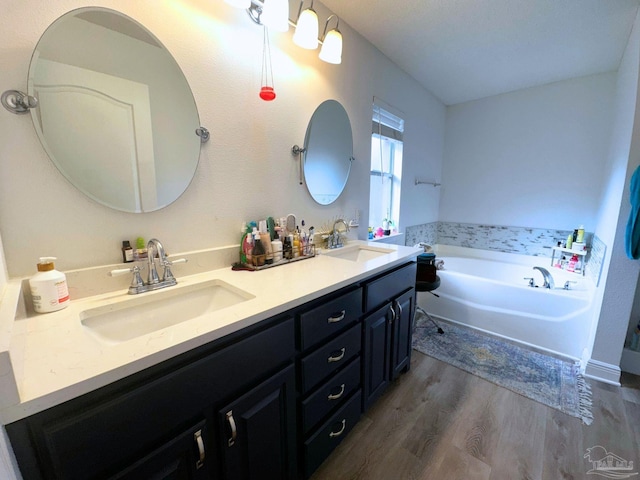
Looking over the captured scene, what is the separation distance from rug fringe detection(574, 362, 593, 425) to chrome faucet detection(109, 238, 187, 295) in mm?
2302

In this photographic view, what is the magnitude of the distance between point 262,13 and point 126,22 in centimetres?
57

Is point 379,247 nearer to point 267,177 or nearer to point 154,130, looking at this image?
point 267,177

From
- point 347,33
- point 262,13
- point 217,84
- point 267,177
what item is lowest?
point 267,177

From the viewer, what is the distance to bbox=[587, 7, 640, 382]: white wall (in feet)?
5.34

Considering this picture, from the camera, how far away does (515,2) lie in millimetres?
1561

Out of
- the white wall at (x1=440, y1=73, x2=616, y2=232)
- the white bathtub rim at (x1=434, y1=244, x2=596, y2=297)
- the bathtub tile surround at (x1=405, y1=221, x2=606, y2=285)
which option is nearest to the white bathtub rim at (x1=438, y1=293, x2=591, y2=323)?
the white bathtub rim at (x1=434, y1=244, x2=596, y2=297)

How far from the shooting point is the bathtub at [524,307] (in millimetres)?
2061

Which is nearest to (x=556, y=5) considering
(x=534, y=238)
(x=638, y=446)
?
(x=534, y=238)

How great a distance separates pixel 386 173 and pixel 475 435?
206cm

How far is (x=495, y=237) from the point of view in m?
3.23

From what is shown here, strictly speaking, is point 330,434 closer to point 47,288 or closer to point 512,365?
point 47,288

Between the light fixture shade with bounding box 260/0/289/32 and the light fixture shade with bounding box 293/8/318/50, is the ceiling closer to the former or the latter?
the light fixture shade with bounding box 293/8/318/50

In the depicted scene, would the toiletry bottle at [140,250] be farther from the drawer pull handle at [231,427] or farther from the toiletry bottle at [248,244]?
the drawer pull handle at [231,427]

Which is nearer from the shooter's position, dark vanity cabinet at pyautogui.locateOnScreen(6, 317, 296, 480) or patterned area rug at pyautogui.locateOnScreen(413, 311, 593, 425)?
dark vanity cabinet at pyautogui.locateOnScreen(6, 317, 296, 480)
